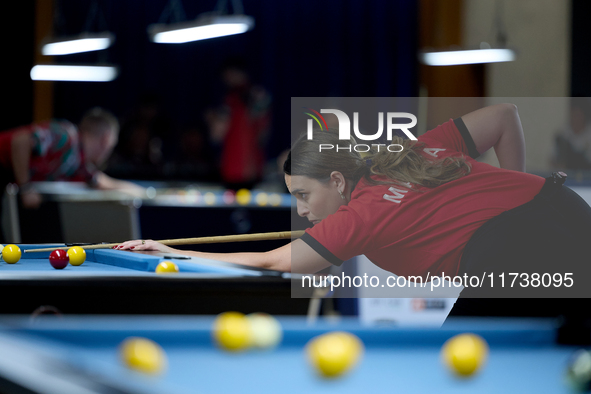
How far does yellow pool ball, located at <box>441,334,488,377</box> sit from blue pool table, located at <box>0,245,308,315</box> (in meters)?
0.79

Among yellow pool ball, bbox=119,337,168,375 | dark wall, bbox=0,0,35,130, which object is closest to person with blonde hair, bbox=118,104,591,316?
yellow pool ball, bbox=119,337,168,375

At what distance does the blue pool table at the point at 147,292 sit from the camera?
1.74 metres

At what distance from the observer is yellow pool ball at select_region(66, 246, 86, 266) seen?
88.0 inches

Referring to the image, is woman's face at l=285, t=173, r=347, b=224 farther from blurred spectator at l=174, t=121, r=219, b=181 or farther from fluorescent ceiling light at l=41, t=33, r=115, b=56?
blurred spectator at l=174, t=121, r=219, b=181

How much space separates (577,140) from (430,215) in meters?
5.08

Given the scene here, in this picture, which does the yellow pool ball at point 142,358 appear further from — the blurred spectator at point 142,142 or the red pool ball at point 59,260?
the blurred spectator at point 142,142

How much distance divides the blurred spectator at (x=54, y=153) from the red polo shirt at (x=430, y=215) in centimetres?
282

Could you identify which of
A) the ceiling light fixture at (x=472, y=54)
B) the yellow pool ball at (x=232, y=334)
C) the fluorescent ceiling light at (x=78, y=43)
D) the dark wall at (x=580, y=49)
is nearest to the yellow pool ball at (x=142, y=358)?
the yellow pool ball at (x=232, y=334)

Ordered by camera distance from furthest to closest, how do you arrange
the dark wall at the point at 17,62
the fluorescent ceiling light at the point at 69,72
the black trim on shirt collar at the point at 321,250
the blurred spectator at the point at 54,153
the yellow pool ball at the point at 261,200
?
the dark wall at the point at 17,62
the fluorescent ceiling light at the point at 69,72
the yellow pool ball at the point at 261,200
the blurred spectator at the point at 54,153
the black trim on shirt collar at the point at 321,250

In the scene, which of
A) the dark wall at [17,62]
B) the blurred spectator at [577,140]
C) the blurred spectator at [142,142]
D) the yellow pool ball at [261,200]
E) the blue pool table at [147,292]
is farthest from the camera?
the blurred spectator at [142,142]

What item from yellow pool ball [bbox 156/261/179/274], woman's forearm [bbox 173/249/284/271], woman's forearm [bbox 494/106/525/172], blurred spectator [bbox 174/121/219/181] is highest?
woman's forearm [bbox 494/106/525/172]

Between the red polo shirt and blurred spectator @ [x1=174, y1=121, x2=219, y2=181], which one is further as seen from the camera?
blurred spectator @ [x1=174, y1=121, x2=219, y2=181]

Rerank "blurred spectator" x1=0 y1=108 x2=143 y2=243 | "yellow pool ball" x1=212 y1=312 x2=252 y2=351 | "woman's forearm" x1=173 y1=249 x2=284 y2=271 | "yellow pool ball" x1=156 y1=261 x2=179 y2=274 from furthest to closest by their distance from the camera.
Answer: "blurred spectator" x1=0 y1=108 x2=143 y2=243 < "woman's forearm" x1=173 y1=249 x2=284 y2=271 < "yellow pool ball" x1=156 y1=261 x2=179 y2=274 < "yellow pool ball" x1=212 y1=312 x2=252 y2=351

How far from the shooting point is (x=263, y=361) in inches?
43.3
